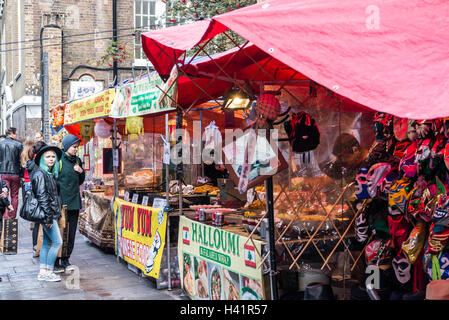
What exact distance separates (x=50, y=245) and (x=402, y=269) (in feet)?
16.0

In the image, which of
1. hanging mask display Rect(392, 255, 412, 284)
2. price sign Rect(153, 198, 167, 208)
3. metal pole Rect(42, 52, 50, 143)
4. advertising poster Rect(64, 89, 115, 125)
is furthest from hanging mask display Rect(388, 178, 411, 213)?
metal pole Rect(42, 52, 50, 143)

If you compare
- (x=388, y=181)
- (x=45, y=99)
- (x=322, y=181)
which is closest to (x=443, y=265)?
(x=388, y=181)

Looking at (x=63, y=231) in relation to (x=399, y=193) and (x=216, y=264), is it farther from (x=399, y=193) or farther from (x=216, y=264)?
(x=399, y=193)

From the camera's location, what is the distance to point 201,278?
5.95 meters

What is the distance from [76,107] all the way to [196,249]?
5.20 metres

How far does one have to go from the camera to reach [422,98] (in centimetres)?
298

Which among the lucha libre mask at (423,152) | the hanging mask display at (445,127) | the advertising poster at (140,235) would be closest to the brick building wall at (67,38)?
the advertising poster at (140,235)

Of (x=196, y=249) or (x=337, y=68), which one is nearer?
(x=337, y=68)

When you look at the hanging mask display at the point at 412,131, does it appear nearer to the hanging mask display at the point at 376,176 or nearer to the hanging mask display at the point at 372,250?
the hanging mask display at the point at 376,176
